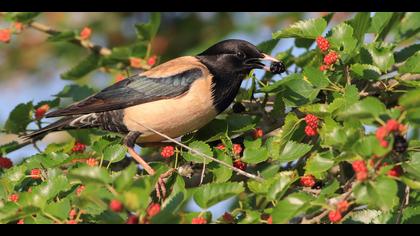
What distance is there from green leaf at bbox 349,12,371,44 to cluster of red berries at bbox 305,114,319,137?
920 mm

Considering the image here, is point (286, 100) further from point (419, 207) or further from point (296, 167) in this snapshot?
point (419, 207)

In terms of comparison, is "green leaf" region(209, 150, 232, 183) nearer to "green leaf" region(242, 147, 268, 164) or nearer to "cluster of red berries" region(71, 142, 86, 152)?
"green leaf" region(242, 147, 268, 164)

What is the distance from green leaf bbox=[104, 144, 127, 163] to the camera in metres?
4.92

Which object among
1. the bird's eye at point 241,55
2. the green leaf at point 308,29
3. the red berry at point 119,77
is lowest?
the red berry at point 119,77

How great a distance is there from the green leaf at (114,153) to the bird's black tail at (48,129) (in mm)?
1200

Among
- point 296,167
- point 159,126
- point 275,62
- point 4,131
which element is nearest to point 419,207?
point 296,167

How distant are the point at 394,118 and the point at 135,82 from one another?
3.05 metres

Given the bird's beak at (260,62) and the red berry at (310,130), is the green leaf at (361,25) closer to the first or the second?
the bird's beak at (260,62)

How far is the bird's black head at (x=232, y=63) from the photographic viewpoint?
5.95m

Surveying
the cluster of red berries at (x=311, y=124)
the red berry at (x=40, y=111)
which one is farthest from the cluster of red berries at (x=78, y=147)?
the cluster of red berries at (x=311, y=124)

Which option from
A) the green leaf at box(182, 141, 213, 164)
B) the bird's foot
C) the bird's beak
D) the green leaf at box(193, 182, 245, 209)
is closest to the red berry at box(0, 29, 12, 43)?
the bird's beak

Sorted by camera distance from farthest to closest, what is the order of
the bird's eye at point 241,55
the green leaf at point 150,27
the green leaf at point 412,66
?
the green leaf at point 150,27 < the bird's eye at point 241,55 < the green leaf at point 412,66

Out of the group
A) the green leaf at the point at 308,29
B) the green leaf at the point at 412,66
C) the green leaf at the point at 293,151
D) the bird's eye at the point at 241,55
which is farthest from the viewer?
the bird's eye at the point at 241,55

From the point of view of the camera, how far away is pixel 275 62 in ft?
18.7
